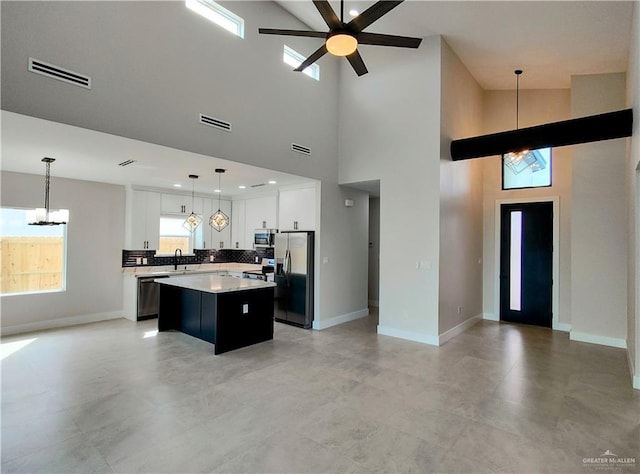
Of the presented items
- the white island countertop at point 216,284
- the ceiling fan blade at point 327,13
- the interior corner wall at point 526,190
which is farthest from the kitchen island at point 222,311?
the interior corner wall at point 526,190

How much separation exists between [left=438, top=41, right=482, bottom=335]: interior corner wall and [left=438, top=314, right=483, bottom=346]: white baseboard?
0.06 meters

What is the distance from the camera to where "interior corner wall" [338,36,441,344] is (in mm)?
5129

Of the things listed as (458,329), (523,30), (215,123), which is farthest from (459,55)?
(458,329)

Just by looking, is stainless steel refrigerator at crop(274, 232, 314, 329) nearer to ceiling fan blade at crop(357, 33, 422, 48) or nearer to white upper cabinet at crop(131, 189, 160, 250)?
white upper cabinet at crop(131, 189, 160, 250)

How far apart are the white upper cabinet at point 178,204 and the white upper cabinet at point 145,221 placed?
0.51 ft

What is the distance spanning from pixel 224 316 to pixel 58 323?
11.7 feet

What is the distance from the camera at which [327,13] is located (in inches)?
109

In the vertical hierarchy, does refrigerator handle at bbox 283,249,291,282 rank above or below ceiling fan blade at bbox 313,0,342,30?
below

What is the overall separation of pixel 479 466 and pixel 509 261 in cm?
509

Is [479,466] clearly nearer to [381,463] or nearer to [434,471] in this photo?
[434,471]

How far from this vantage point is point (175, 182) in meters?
6.58

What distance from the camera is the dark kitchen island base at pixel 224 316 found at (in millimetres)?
4707

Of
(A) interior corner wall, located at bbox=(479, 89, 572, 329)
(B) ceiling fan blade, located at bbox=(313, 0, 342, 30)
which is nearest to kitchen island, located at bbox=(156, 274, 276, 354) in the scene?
(B) ceiling fan blade, located at bbox=(313, 0, 342, 30)

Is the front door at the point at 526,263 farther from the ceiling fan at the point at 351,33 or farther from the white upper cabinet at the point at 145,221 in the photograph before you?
the white upper cabinet at the point at 145,221
